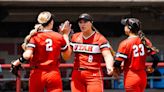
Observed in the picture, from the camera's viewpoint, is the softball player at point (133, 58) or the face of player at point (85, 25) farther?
the softball player at point (133, 58)

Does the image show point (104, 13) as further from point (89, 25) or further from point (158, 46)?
point (89, 25)

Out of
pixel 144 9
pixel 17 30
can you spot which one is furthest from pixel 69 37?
pixel 17 30

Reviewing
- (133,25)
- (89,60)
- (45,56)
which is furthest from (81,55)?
(133,25)

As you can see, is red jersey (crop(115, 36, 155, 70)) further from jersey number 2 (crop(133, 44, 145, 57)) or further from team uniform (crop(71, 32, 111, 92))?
team uniform (crop(71, 32, 111, 92))

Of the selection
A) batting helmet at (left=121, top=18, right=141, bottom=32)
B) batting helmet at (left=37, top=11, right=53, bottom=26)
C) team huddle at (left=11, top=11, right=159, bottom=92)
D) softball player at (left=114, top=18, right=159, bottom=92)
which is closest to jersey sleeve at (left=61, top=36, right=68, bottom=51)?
team huddle at (left=11, top=11, right=159, bottom=92)

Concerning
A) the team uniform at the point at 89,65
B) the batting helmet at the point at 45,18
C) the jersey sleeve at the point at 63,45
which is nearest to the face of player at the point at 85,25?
the team uniform at the point at 89,65

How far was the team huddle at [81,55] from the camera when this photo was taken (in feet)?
19.8

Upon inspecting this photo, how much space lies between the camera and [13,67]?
6473mm

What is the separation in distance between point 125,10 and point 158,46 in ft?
4.83

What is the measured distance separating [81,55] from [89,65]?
174mm

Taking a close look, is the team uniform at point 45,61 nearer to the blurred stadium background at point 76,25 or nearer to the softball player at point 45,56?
the softball player at point 45,56

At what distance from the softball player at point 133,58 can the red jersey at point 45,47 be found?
869mm

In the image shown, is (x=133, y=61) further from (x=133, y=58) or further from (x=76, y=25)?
(x=76, y=25)

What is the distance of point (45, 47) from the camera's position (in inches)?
237
